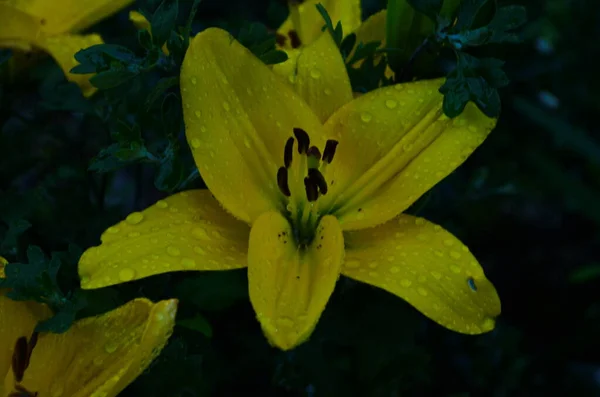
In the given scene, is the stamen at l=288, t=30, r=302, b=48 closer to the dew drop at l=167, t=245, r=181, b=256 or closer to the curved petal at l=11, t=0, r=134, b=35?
the curved petal at l=11, t=0, r=134, b=35

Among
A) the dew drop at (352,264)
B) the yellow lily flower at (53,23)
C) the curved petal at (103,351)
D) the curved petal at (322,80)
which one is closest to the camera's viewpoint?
the curved petal at (103,351)

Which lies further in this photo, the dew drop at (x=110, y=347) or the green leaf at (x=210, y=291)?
the green leaf at (x=210, y=291)

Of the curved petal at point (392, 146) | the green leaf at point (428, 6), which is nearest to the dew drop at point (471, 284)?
the curved petal at point (392, 146)

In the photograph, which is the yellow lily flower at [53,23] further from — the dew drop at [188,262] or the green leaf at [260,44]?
the dew drop at [188,262]

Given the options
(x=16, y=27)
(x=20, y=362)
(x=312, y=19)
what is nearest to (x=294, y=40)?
(x=312, y=19)

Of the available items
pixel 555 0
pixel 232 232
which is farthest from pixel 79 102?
pixel 555 0

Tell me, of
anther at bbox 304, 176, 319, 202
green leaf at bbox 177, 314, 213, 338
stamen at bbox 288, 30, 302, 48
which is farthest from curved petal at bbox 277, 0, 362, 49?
green leaf at bbox 177, 314, 213, 338

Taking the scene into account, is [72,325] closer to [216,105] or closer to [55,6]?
[216,105]
